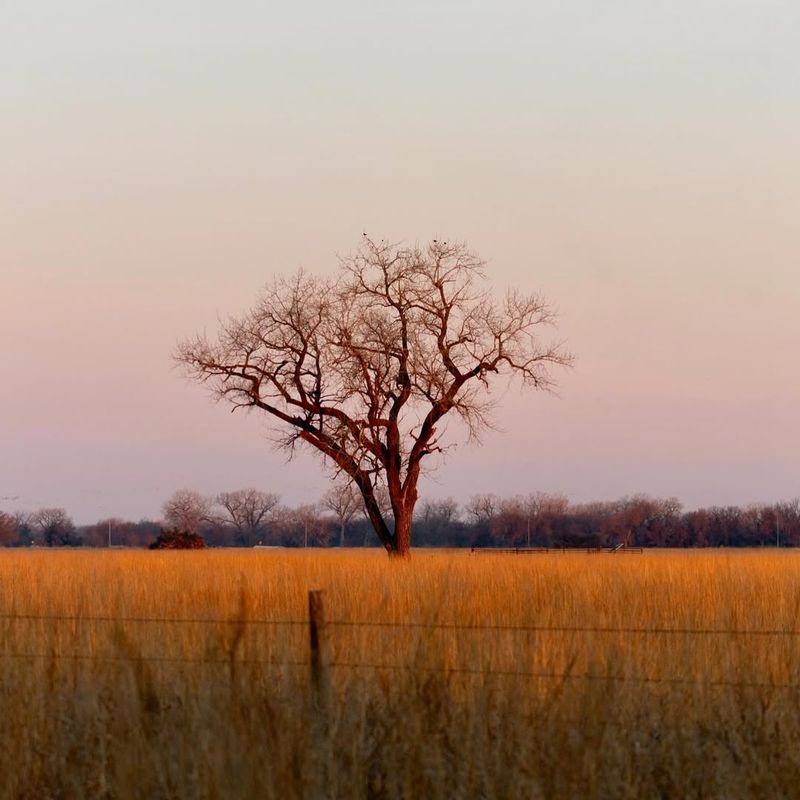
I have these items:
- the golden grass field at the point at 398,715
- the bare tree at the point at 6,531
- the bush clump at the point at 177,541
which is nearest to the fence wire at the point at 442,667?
the golden grass field at the point at 398,715

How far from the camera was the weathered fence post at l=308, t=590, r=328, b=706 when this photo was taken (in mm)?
7297

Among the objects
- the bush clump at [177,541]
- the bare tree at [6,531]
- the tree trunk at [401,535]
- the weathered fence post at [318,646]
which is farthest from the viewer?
the bare tree at [6,531]

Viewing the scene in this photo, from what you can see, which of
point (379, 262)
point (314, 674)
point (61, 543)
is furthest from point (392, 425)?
point (61, 543)

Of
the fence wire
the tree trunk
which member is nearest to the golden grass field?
the fence wire

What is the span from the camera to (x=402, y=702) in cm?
661

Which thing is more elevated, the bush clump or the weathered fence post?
the bush clump

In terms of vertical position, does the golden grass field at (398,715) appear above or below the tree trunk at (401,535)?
below

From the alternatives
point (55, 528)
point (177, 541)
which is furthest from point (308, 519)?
point (177, 541)

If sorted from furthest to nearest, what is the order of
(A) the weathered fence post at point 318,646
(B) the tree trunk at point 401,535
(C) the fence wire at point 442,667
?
(B) the tree trunk at point 401,535 < (A) the weathered fence post at point 318,646 < (C) the fence wire at point 442,667

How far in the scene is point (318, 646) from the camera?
24.9 ft

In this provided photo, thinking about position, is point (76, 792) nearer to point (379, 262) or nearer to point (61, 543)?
point (379, 262)

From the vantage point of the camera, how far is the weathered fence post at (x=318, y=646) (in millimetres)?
7297

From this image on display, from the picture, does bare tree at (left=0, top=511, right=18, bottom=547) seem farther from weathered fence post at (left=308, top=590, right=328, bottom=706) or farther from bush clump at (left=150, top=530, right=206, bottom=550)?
weathered fence post at (left=308, top=590, right=328, bottom=706)

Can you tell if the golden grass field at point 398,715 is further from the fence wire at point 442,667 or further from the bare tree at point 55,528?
the bare tree at point 55,528
